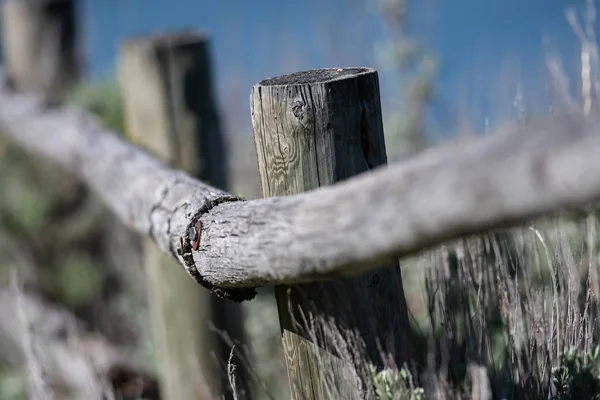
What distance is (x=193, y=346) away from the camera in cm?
320

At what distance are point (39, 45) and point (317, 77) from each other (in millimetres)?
3436

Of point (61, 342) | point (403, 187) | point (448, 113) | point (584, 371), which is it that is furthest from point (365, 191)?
point (448, 113)

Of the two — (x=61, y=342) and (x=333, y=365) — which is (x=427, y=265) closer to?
(x=333, y=365)

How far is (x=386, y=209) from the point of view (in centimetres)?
118

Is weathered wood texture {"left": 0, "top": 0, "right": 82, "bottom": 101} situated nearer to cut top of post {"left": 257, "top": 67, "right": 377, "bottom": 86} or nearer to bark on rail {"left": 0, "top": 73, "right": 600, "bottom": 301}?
bark on rail {"left": 0, "top": 73, "right": 600, "bottom": 301}

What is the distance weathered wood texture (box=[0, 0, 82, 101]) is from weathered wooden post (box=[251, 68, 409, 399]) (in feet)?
10.6

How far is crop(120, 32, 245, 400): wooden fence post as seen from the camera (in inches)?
124

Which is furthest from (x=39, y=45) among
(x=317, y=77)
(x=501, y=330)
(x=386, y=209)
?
(x=386, y=209)

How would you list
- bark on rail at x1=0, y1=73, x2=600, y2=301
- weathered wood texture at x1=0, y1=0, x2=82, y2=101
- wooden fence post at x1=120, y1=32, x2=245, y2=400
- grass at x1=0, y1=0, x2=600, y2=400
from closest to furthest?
bark on rail at x1=0, y1=73, x2=600, y2=301 < grass at x1=0, y1=0, x2=600, y2=400 < wooden fence post at x1=120, y1=32, x2=245, y2=400 < weathered wood texture at x1=0, y1=0, x2=82, y2=101

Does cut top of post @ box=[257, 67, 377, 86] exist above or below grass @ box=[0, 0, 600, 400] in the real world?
above

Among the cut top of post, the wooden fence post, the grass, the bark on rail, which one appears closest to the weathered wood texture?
the wooden fence post

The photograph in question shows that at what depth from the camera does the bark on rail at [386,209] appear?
1.02 m

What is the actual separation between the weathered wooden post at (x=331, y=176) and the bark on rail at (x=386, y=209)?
0.14 meters

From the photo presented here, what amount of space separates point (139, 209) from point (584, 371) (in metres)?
1.38
